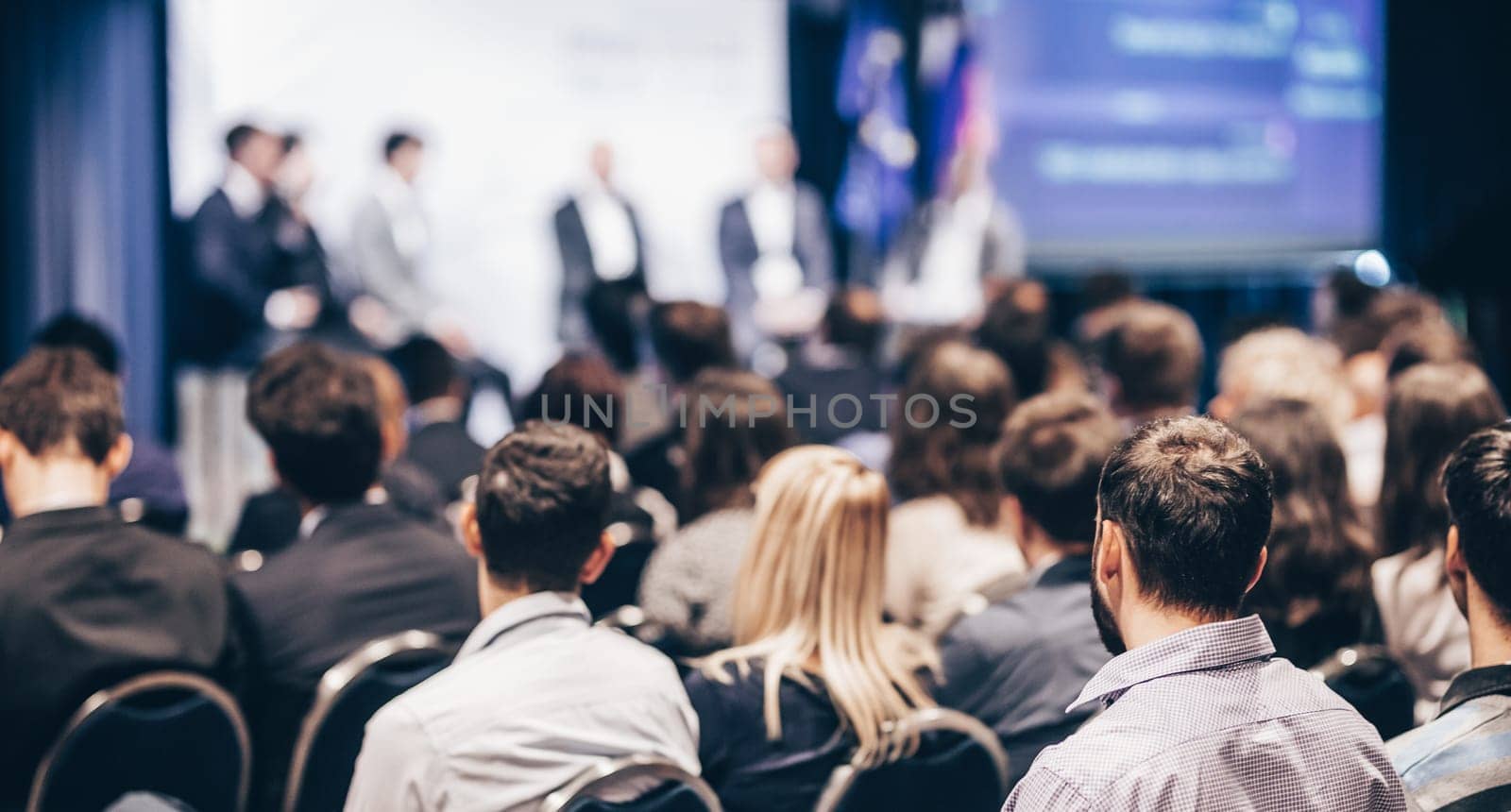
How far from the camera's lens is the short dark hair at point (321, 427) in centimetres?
277

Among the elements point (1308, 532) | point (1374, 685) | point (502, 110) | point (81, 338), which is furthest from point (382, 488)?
point (502, 110)

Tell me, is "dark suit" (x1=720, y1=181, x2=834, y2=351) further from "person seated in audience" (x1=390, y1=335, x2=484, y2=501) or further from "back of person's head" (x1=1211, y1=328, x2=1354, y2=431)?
"back of person's head" (x1=1211, y1=328, x2=1354, y2=431)

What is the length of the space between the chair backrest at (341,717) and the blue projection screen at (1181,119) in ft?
21.2

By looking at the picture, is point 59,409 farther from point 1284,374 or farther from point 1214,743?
point 1284,374

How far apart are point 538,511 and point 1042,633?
861mm

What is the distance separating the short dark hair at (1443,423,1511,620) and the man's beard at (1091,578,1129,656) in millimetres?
518

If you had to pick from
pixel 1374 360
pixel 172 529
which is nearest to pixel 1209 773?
pixel 172 529

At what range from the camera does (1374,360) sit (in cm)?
482

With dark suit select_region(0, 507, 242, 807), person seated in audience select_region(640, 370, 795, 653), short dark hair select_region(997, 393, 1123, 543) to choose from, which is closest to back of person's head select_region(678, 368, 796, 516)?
person seated in audience select_region(640, 370, 795, 653)

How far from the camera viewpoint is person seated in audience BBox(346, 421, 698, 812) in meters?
1.75

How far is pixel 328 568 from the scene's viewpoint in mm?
2531

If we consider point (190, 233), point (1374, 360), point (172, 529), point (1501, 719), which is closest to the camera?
point (1501, 719)

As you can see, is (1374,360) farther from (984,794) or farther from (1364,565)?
(984,794)

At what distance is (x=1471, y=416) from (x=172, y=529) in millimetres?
3134
